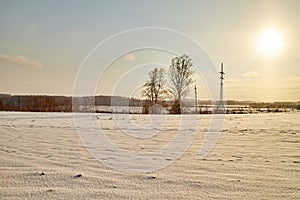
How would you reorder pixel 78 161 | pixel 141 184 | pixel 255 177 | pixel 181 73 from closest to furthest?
pixel 141 184
pixel 255 177
pixel 78 161
pixel 181 73

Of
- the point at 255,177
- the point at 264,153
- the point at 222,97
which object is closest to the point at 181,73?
the point at 222,97

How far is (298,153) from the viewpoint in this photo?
197 inches

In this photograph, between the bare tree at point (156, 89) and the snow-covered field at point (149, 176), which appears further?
the bare tree at point (156, 89)

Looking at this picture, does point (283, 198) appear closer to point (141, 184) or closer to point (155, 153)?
point (141, 184)

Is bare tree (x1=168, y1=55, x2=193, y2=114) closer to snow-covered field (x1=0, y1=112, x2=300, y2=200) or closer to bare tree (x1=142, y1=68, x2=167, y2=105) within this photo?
bare tree (x1=142, y1=68, x2=167, y2=105)

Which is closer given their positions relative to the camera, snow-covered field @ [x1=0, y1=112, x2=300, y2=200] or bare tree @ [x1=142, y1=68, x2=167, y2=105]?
snow-covered field @ [x1=0, y1=112, x2=300, y2=200]

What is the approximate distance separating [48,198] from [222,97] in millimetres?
23246

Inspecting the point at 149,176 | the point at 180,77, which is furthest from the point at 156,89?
the point at 149,176

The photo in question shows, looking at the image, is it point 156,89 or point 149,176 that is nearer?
point 149,176

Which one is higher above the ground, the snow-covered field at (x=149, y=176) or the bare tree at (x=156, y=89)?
the bare tree at (x=156, y=89)

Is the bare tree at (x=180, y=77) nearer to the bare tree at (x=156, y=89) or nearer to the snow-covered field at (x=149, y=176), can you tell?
the bare tree at (x=156, y=89)

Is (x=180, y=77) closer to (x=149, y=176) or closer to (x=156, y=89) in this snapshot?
(x=156, y=89)

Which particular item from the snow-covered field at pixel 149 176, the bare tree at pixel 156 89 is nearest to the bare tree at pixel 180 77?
the bare tree at pixel 156 89

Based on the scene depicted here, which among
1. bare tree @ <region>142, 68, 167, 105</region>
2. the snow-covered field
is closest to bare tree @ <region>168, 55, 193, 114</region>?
bare tree @ <region>142, 68, 167, 105</region>
